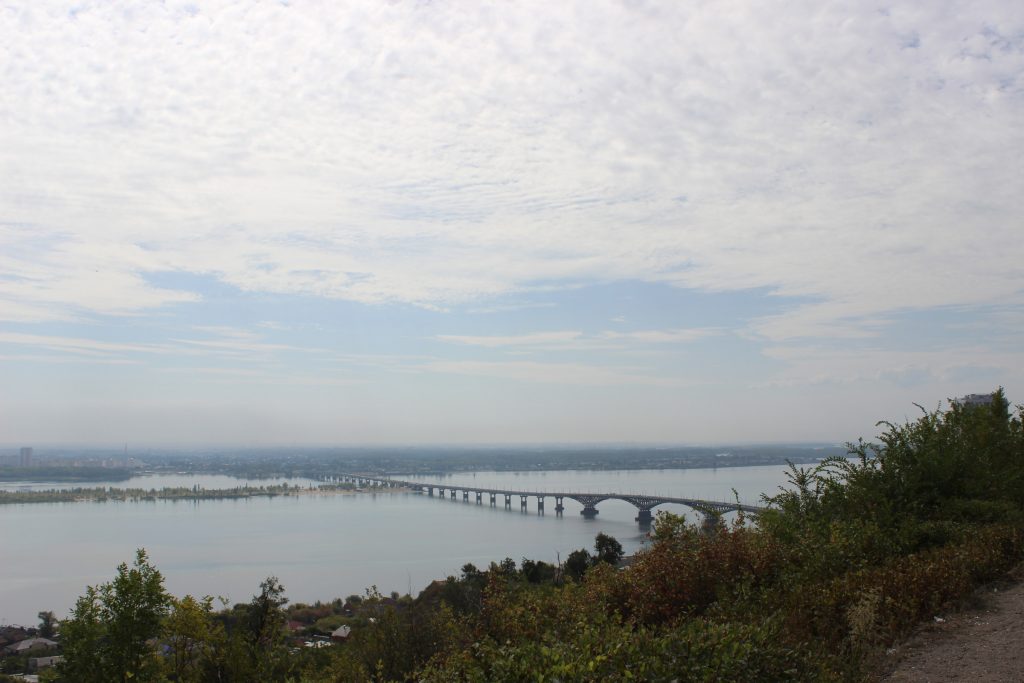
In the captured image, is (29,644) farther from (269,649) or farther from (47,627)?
(269,649)

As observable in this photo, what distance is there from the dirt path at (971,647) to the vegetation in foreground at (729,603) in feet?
0.37

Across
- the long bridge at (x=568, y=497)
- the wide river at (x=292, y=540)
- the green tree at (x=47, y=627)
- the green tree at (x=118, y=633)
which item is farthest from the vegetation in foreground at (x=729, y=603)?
the long bridge at (x=568, y=497)

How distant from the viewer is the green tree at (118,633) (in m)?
6.57

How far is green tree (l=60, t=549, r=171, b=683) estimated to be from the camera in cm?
657

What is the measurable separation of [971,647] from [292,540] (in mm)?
41539

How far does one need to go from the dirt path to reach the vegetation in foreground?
0.37 feet

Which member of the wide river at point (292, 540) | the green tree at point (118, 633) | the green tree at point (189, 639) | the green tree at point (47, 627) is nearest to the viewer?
the green tree at point (118, 633)

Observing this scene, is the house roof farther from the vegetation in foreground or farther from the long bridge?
the long bridge

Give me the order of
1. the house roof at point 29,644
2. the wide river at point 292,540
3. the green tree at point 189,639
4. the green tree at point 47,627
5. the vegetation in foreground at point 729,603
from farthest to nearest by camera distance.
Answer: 1. the wide river at point 292,540
2. the green tree at point 47,627
3. the house roof at point 29,644
4. the green tree at point 189,639
5. the vegetation in foreground at point 729,603

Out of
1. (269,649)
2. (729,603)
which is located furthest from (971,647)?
(269,649)

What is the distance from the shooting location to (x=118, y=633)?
6.75m

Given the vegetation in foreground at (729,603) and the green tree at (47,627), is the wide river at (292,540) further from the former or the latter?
the vegetation in foreground at (729,603)

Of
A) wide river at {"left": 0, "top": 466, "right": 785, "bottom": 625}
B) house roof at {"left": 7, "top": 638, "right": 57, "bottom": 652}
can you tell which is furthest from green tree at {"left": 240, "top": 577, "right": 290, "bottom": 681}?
house roof at {"left": 7, "top": 638, "right": 57, "bottom": 652}

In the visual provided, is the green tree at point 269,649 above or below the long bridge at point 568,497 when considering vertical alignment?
above
